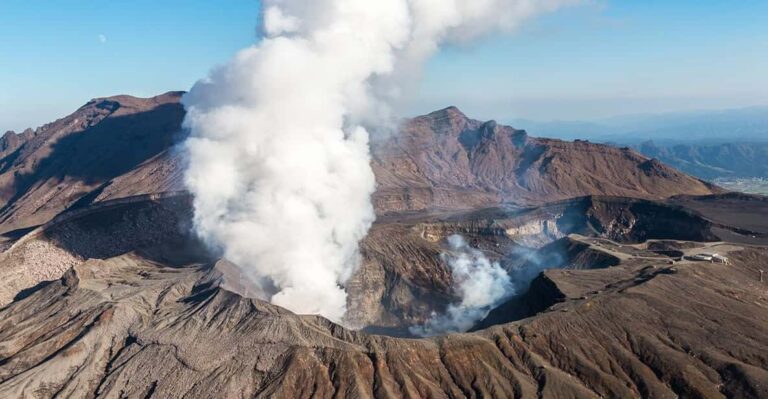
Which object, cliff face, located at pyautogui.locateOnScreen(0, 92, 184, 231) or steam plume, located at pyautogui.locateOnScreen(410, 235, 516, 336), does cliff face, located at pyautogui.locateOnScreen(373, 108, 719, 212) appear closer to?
steam plume, located at pyautogui.locateOnScreen(410, 235, 516, 336)

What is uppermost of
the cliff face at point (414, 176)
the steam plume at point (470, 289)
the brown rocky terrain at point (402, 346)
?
A: the cliff face at point (414, 176)

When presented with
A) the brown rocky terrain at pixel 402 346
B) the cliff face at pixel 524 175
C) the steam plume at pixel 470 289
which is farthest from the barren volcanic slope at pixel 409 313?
the cliff face at pixel 524 175

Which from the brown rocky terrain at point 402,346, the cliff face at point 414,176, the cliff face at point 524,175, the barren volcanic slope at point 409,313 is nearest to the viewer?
the brown rocky terrain at point 402,346

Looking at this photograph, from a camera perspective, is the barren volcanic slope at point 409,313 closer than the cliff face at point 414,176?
Yes

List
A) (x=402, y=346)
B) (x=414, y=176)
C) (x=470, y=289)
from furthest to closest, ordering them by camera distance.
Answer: (x=414, y=176)
(x=470, y=289)
(x=402, y=346)

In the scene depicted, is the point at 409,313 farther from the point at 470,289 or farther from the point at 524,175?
the point at 524,175

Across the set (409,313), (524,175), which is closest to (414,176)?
(524,175)

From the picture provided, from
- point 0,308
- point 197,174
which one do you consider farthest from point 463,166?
point 0,308

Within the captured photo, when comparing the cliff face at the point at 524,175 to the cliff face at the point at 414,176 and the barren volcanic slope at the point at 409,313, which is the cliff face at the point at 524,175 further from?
the barren volcanic slope at the point at 409,313

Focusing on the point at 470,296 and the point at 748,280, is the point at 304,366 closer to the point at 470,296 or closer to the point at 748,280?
the point at 470,296
